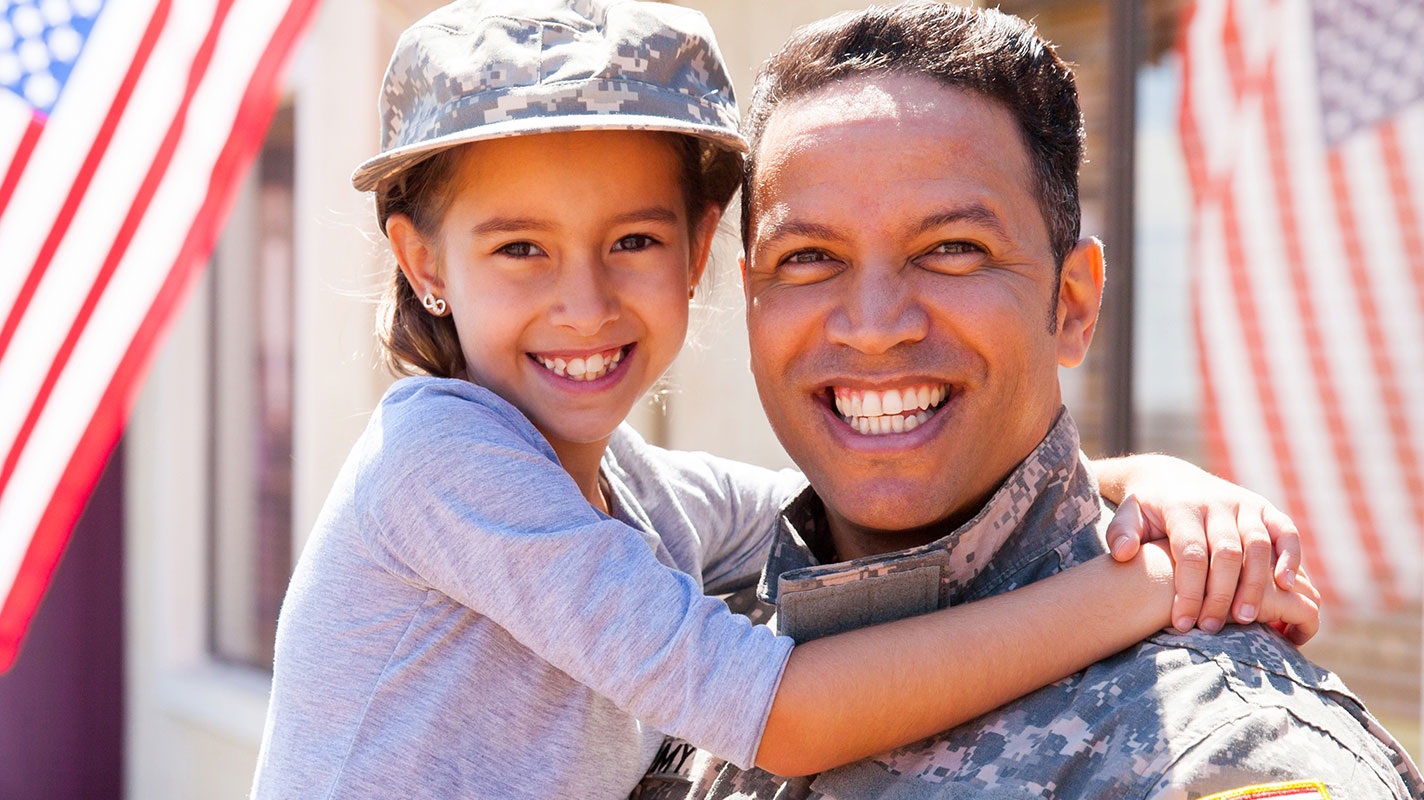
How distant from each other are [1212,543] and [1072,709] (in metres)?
0.31

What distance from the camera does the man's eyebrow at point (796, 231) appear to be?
1.77m

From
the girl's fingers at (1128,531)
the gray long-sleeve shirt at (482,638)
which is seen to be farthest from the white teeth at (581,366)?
the girl's fingers at (1128,531)

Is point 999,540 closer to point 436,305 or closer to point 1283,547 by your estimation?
point 1283,547

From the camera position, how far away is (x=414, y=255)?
7.86 ft

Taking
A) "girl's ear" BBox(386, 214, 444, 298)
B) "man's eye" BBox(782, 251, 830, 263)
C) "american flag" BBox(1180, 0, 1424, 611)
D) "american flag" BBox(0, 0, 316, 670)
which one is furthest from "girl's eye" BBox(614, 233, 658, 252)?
"american flag" BBox(1180, 0, 1424, 611)

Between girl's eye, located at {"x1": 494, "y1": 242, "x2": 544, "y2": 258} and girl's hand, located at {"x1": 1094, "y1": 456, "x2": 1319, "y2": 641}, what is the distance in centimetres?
100

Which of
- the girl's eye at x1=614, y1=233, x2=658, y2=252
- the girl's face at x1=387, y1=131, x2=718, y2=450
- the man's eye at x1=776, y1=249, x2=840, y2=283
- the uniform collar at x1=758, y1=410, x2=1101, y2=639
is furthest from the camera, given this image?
the girl's eye at x1=614, y1=233, x2=658, y2=252

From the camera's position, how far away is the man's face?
1751 millimetres

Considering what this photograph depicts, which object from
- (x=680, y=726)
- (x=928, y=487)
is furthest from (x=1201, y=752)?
(x=680, y=726)

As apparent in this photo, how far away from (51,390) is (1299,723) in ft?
11.5

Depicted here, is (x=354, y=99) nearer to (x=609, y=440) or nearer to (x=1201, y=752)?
(x=609, y=440)

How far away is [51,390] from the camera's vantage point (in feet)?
12.6

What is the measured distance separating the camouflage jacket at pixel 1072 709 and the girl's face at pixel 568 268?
0.46 m

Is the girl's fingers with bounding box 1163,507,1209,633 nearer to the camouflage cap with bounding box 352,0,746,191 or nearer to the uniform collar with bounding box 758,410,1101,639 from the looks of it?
the uniform collar with bounding box 758,410,1101,639
